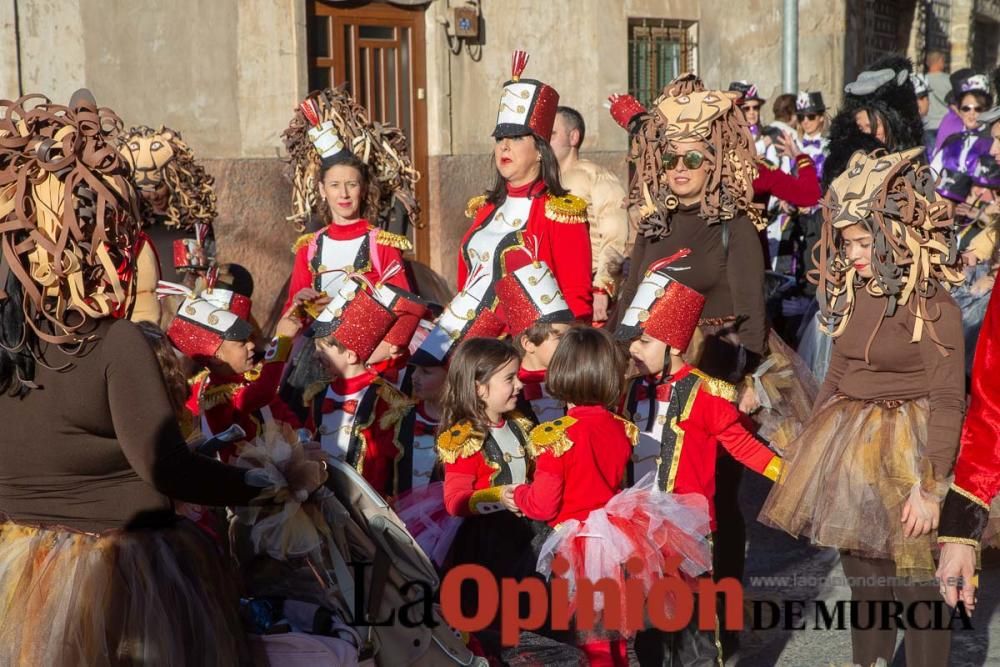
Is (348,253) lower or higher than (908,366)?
higher

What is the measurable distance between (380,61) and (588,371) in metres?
8.53

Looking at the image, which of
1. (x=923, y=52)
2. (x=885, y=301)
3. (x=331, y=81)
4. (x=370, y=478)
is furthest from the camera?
(x=923, y=52)

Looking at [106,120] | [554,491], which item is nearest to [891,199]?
[554,491]

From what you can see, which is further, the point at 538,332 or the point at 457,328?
the point at 457,328

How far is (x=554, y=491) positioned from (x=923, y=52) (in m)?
18.4

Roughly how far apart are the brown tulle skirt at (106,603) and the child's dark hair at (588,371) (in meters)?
1.60

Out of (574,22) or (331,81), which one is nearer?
(331,81)

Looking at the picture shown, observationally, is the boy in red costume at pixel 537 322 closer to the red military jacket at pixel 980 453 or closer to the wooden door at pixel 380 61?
the red military jacket at pixel 980 453

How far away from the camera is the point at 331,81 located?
12289 millimetres

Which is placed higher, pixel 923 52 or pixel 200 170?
pixel 923 52

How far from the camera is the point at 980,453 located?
361cm

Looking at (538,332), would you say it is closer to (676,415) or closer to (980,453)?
(676,415)

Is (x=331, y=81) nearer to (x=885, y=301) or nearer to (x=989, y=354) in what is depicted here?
(x=885, y=301)

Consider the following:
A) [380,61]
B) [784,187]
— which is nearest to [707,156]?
[784,187]
